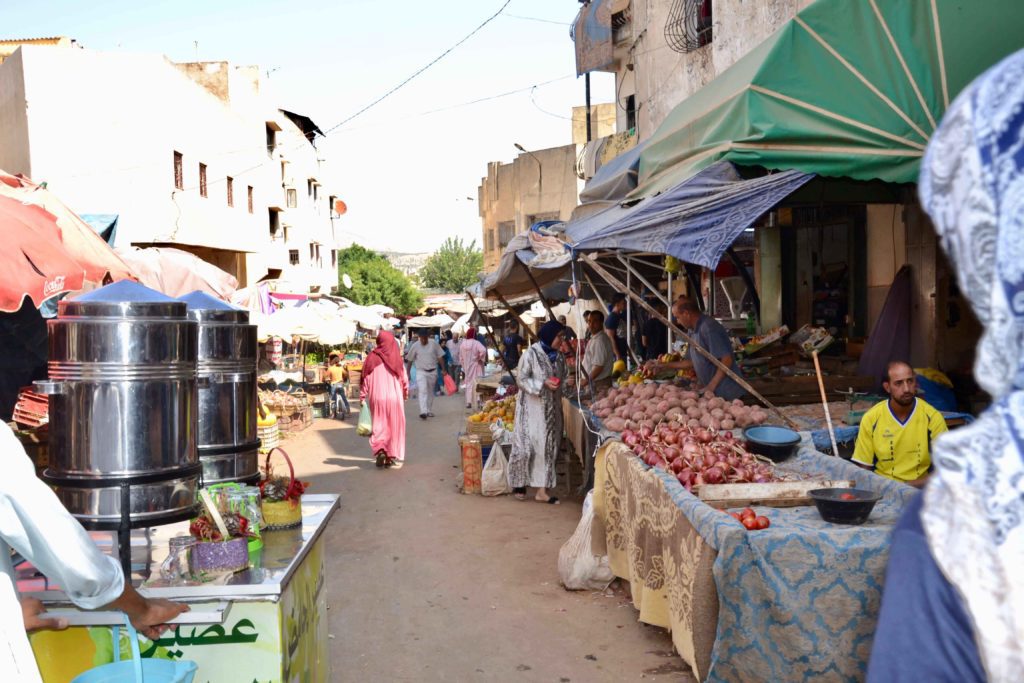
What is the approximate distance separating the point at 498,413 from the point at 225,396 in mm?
7606

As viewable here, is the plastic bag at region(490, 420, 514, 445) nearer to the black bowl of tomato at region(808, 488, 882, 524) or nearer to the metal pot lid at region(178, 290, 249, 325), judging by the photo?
the black bowl of tomato at region(808, 488, 882, 524)

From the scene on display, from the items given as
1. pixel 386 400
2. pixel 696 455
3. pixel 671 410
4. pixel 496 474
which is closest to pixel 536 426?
pixel 496 474

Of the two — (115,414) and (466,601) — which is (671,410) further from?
(115,414)

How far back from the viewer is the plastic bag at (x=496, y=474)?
10602 mm

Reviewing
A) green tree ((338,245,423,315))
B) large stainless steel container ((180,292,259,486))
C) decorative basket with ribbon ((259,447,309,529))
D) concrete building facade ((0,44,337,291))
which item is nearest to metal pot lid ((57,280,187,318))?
large stainless steel container ((180,292,259,486))

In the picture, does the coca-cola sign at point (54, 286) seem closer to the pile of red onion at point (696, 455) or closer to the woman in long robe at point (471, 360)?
the pile of red onion at point (696, 455)

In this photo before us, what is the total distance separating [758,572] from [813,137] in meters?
3.36

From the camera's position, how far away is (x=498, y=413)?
1180 cm

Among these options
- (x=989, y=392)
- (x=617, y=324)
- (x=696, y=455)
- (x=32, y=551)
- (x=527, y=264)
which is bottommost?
(x=696, y=455)

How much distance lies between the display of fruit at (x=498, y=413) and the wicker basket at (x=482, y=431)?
0.09 metres

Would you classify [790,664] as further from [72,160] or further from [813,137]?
[72,160]

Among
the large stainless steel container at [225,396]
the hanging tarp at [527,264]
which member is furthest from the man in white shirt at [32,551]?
the hanging tarp at [527,264]

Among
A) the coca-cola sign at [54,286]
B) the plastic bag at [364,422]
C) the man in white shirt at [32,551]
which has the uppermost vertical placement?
the coca-cola sign at [54,286]

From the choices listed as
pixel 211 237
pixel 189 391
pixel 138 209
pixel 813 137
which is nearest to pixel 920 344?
pixel 813 137
